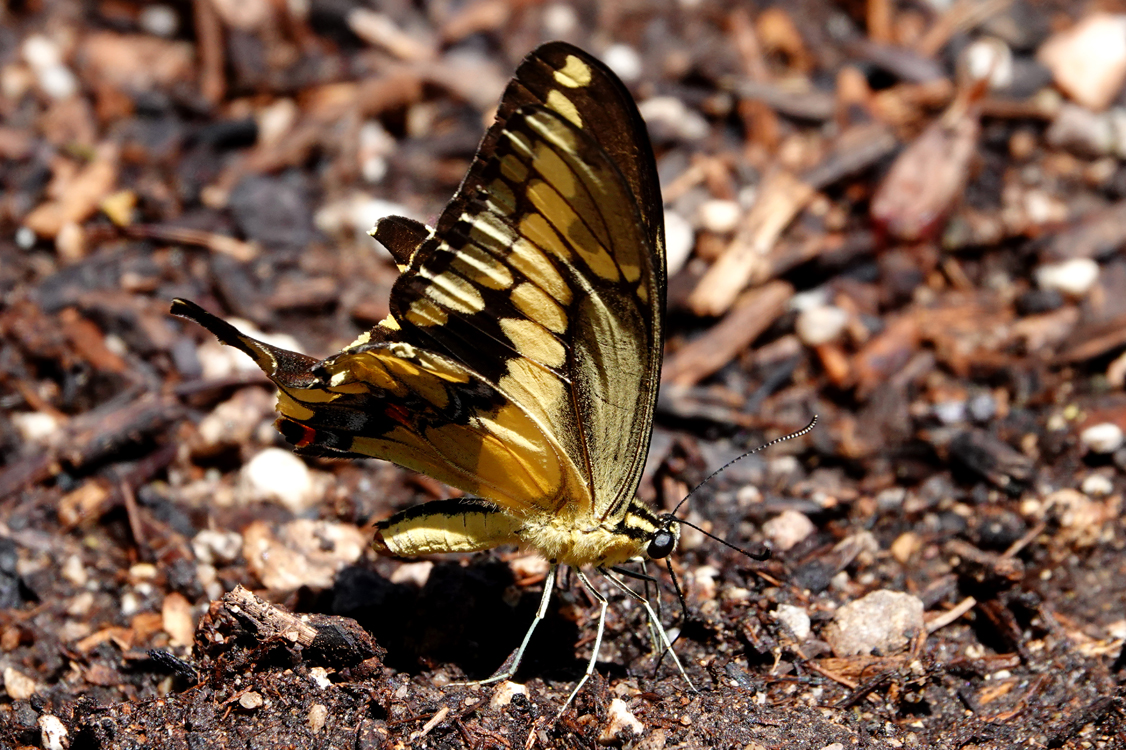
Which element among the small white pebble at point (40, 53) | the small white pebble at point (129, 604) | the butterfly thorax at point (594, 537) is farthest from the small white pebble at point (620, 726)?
the small white pebble at point (40, 53)

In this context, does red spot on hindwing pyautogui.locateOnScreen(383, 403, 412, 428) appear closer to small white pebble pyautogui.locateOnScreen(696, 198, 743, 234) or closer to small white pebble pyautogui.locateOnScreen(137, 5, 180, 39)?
small white pebble pyautogui.locateOnScreen(696, 198, 743, 234)

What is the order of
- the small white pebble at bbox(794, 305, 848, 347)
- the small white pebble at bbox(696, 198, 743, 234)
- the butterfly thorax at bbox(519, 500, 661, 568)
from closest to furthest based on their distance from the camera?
1. the butterfly thorax at bbox(519, 500, 661, 568)
2. the small white pebble at bbox(794, 305, 848, 347)
3. the small white pebble at bbox(696, 198, 743, 234)

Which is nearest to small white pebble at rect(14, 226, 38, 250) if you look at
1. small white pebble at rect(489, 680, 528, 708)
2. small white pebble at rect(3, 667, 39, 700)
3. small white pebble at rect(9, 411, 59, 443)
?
small white pebble at rect(9, 411, 59, 443)

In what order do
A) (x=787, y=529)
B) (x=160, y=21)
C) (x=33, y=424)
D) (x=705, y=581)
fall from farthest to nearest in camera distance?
(x=160, y=21) → (x=33, y=424) → (x=787, y=529) → (x=705, y=581)

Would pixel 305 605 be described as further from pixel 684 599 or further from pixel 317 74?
pixel 317 74

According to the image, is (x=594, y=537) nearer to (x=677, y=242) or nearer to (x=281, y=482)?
(x=281, y=482)

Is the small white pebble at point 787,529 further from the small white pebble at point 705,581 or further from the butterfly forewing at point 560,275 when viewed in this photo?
the butterfly forewing at point 560,275

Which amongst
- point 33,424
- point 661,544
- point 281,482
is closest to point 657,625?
point 661,544

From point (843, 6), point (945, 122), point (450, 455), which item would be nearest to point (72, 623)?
point (450, 455)

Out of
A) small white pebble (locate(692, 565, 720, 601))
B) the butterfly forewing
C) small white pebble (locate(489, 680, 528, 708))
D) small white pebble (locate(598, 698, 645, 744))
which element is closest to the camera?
the butterfly forewing
